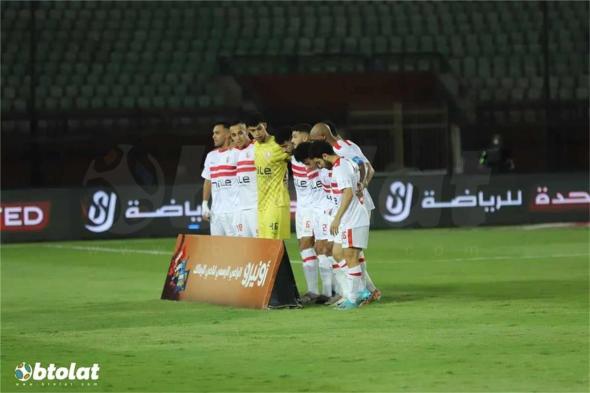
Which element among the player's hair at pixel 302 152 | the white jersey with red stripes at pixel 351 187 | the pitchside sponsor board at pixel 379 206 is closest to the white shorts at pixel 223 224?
the white jersey with red stripes at pixel 351 187

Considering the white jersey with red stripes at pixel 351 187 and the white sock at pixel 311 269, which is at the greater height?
the white jersey with red stripes at pixel 351 187

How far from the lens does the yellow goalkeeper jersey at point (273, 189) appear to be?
16.4 meters

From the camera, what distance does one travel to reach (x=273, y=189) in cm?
1650

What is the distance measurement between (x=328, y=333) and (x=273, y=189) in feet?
12.7

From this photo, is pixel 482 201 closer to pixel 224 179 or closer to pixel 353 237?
pixel 224 179

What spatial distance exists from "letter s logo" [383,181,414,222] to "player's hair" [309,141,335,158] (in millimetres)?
15120

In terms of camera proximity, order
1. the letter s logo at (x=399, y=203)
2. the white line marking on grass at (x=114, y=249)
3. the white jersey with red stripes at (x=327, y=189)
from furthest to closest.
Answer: the letter s logo at (x=399, y=203) → the white line marking on grass at (x=114, y=249) → the white jersey with red stripes at (x=327, y=189)

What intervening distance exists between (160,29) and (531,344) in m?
26.9

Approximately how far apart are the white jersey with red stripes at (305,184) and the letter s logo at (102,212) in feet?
43.4

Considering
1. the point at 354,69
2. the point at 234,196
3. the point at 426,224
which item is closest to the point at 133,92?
the point at 354,69

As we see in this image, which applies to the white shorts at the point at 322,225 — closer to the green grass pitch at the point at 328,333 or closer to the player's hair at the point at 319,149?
the green grass pitch at the point at 328,333

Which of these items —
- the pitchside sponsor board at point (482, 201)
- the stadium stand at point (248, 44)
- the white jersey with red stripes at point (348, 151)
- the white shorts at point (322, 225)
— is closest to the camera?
the white jersey with red stripes at point (348, 151)

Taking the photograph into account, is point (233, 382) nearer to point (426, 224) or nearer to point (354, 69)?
point (426, 224)

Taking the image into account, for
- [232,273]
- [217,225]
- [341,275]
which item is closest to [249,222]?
[217,225]
